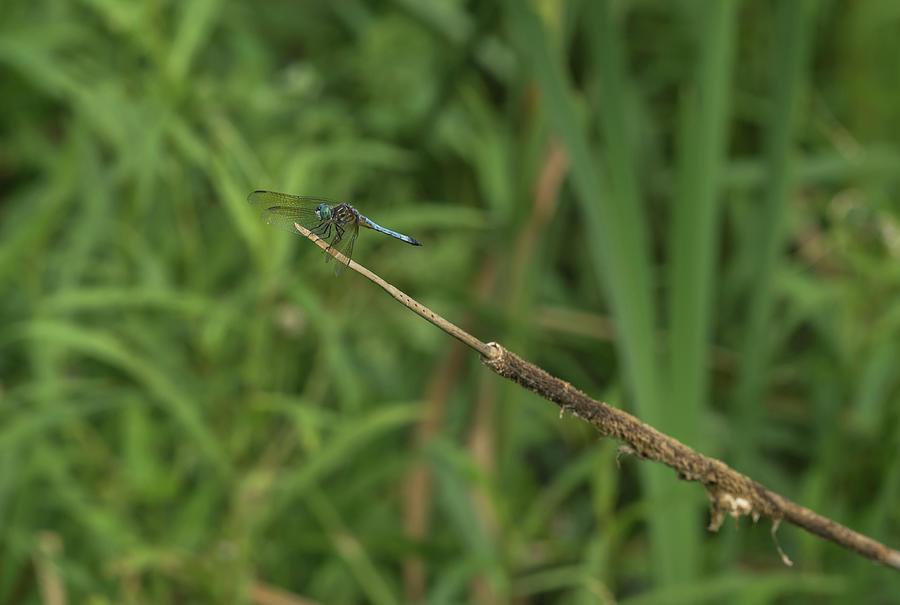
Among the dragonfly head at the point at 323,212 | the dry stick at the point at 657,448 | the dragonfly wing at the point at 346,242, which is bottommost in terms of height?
the dry stick at the point at 657,448

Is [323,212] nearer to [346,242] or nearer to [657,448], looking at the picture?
[346,242]

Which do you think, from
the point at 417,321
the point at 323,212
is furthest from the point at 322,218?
the point at 417,321

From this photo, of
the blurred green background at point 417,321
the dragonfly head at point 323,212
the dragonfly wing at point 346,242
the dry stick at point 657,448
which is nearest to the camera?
the dry stick at point 657,448

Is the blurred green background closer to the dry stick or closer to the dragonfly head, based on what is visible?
the dragonfly head

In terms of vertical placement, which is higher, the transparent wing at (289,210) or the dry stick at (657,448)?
the transparent wing at (289,210)

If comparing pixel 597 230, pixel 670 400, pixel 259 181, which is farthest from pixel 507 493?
pixel 259 181

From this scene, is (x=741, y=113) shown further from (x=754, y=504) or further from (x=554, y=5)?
(x=754, y=504)

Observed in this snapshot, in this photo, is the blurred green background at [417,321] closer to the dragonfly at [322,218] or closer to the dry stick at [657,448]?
the dragonfly at [322,218]

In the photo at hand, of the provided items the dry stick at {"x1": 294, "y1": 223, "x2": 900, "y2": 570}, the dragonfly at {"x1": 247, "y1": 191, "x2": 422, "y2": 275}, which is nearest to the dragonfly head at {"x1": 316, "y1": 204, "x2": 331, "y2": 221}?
the dragonfly at {"x1": 247, "y1": 191, "x2": 422, "y2": 275}

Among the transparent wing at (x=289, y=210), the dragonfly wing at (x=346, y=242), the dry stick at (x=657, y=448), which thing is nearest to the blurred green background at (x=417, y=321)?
the transparent wing at (x=289, y=210)
